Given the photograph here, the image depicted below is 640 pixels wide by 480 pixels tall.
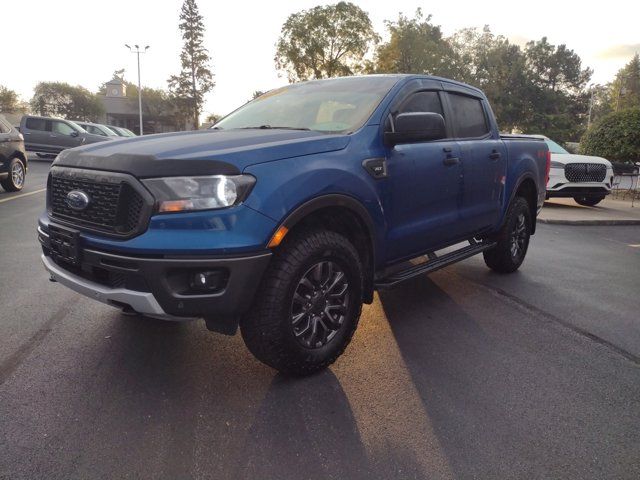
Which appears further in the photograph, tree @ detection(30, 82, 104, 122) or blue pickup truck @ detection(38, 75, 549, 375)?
tree @ detection(30, 82, 104, 122)

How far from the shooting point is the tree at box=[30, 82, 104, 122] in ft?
211

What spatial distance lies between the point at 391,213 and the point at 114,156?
5.67 ft

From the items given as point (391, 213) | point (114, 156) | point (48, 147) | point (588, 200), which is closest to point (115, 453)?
point (114, 156)

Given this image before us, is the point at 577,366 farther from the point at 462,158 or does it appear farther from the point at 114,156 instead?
the point at 114,156

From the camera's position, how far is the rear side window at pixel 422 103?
3.64 meters

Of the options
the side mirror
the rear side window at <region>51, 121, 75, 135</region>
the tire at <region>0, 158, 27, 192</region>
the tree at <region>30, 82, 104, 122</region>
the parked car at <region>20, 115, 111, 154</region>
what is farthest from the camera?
the tree at <region>30, 82, 104, 122</region>

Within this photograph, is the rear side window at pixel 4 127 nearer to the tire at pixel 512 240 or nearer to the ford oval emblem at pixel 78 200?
the ford oval emblem at pixel 78 200

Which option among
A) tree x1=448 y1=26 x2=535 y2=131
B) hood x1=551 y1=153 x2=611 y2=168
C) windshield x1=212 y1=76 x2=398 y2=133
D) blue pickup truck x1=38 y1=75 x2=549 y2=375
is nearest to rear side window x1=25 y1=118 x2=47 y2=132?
hood x1=551 y1=153 x2=611 y2=168

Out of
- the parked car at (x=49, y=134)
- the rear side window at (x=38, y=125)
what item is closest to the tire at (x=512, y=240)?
the parked car at (x=49, y=134)

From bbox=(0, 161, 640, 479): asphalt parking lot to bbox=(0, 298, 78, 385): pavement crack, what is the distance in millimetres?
12

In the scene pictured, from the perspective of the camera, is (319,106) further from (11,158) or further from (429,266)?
(11,158)

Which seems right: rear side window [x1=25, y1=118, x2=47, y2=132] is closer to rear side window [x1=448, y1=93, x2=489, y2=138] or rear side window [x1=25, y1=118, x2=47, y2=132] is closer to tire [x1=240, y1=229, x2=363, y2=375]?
rear side window [x1=448, y1=93, x2=489, y2=138]

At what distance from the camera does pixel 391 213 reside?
129 inches

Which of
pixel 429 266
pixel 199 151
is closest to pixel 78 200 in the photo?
pixel 199 151
